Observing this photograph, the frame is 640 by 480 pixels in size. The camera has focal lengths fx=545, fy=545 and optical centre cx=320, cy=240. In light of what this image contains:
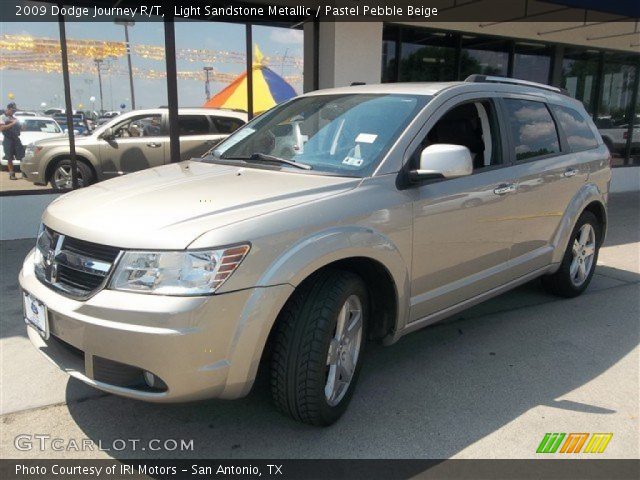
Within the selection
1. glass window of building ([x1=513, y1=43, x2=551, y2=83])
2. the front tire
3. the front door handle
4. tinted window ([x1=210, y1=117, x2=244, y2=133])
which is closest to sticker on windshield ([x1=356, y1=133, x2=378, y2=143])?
the front tire

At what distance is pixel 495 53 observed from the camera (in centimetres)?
1082

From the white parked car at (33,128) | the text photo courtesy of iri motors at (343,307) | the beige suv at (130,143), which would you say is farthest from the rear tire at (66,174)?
the text photo courtesy of iri motors at (343,307)

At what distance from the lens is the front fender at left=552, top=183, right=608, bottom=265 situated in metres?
4.58

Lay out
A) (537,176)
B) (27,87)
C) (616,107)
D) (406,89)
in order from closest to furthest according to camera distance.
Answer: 1. (406,89)
2. (537,176)
3. (27,87)
4. (616,107)

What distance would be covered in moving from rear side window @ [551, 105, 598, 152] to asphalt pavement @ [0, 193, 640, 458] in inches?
62.7

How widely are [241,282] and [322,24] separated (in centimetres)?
716

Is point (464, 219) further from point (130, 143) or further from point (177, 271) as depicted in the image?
point (130, 143)

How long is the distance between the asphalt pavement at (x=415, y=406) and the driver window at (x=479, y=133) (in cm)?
139

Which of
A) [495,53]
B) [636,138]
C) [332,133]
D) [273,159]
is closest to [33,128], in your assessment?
[273,159]

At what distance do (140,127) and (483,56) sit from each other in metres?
6.70

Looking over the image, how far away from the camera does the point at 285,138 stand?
3.67m

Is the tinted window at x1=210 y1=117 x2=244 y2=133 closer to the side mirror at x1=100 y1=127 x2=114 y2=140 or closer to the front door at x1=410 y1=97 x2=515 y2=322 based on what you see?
the side mirror at x1=100 y1=127 x2=114 y2=140

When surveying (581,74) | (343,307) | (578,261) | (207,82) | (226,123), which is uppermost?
(581,74)

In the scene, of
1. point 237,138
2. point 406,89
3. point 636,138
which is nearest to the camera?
point 406,89
